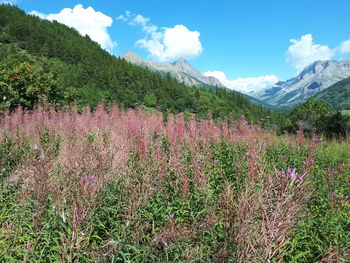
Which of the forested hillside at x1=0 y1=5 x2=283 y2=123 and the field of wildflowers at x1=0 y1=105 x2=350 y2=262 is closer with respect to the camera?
the field of wildflowers at x1=0 y1=105 x2=350 y2=262

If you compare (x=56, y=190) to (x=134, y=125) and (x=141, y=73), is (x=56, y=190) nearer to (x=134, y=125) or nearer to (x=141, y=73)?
(x=134, y=125)

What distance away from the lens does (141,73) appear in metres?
77.4

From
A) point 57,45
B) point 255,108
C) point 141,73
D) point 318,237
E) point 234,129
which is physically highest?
point 57,45

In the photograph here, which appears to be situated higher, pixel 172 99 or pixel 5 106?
pixel 172 99

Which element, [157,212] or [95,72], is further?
[95,72]

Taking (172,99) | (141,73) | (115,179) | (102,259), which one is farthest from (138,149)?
(141,73)

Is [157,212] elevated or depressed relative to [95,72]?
depressed

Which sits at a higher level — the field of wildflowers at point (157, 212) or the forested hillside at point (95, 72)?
the forested hillside at point (95, 72)

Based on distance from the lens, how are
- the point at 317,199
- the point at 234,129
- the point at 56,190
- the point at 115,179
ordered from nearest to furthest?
the point at 56,190 → the point at 115,179 → the point at 317,199 → the point at 234,129

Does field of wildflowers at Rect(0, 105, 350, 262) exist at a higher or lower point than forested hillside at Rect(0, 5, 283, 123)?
lower

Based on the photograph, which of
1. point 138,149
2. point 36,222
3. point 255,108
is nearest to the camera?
point 36,222

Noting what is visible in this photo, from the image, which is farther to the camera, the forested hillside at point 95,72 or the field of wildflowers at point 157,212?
the forested hillside at point 95,72

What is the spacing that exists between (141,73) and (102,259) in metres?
80.3

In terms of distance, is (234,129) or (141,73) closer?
(234,129)
